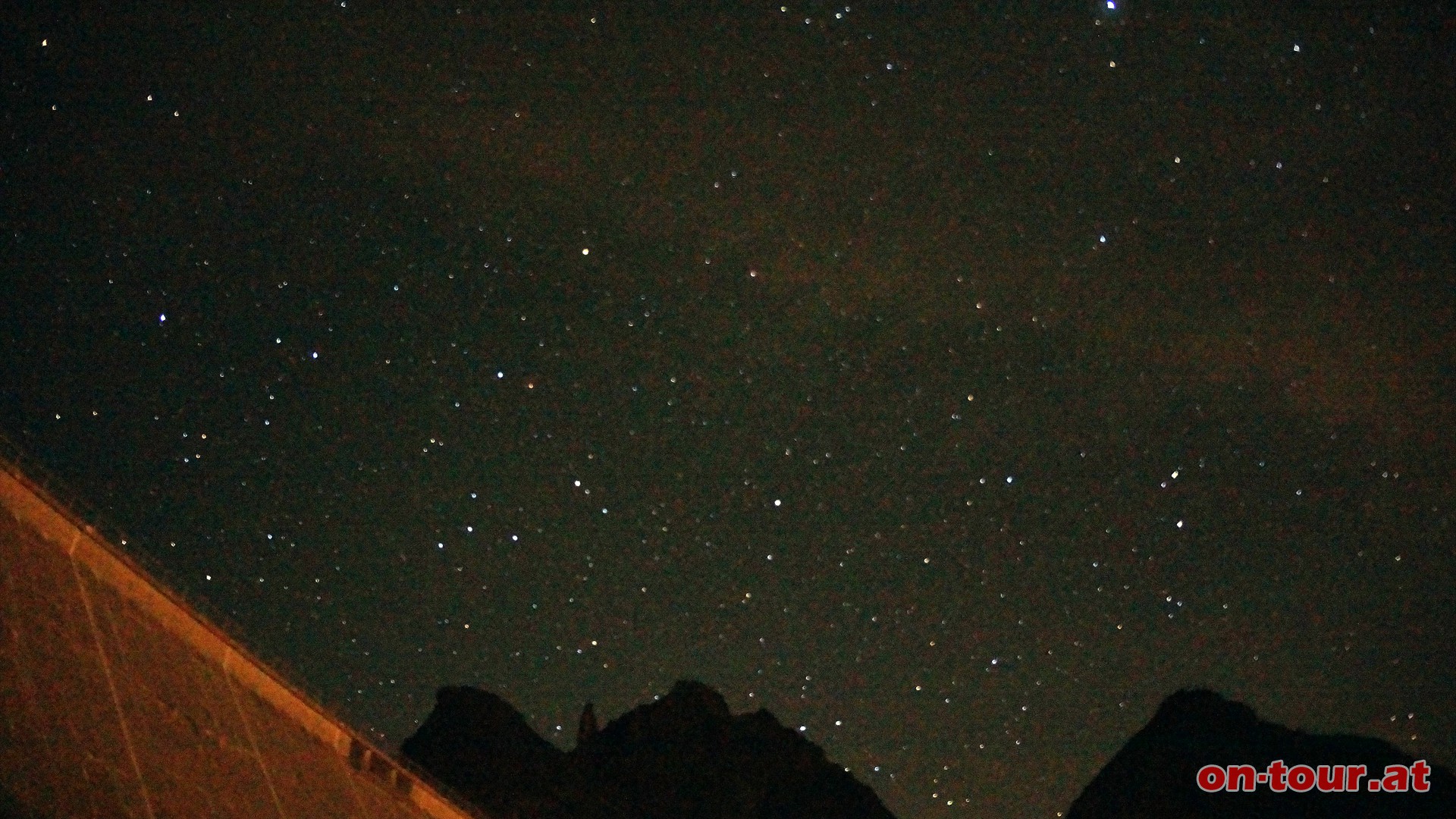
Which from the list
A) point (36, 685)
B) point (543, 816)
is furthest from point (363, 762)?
point (543, 816)

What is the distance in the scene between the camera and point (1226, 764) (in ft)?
169

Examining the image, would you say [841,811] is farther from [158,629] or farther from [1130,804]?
[158,629]

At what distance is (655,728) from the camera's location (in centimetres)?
5891

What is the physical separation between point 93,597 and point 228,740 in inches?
85.4

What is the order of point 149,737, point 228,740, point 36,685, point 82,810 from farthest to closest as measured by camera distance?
point 228,740 < point 149,737 < point 36,685 < point 82,810

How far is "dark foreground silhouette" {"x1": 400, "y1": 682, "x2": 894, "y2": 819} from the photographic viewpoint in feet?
179

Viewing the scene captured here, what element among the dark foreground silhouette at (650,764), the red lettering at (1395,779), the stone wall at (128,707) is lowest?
the dark foreground silhouette at (650,764)

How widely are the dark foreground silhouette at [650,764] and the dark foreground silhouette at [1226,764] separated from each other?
43.8 feet

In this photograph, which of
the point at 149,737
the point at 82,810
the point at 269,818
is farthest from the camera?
the point at 269,818

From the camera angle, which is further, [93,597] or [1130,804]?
[1130,804]

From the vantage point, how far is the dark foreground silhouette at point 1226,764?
4878 centimetres

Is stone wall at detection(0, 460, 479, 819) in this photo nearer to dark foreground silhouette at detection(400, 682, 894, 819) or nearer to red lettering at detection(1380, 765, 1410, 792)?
dark foreground silhouette at detection(400, 682, 894, 819)

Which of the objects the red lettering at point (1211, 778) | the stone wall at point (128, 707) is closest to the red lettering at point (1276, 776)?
the red lettering at point (1211, 778)

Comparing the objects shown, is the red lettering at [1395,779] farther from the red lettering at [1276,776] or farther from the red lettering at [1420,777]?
the red lettering at [1276,776]
